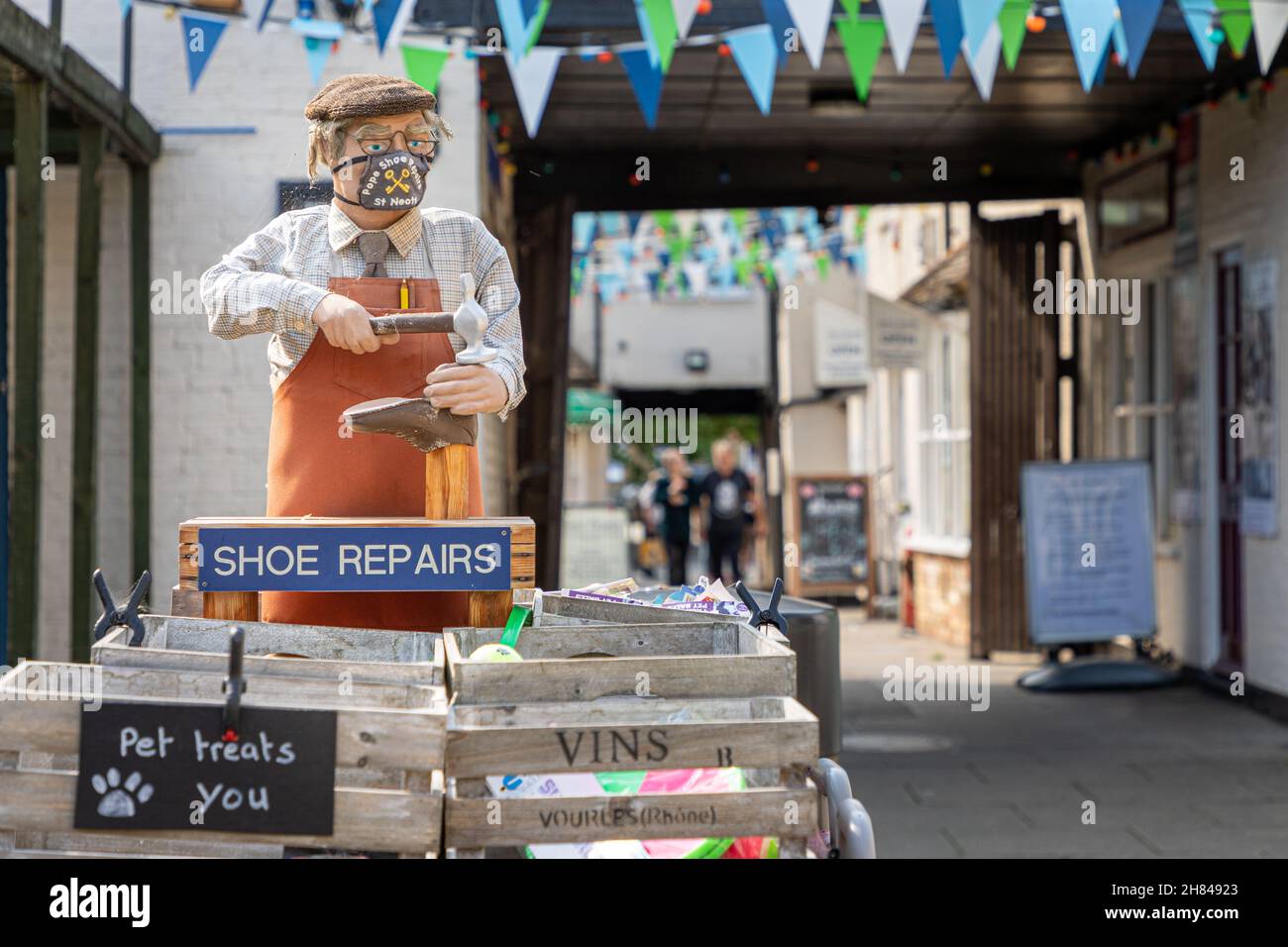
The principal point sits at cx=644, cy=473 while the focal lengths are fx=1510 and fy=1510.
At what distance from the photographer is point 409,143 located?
2521 mm

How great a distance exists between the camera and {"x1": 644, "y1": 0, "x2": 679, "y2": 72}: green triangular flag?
5609mm

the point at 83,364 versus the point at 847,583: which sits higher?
the point at 83,364

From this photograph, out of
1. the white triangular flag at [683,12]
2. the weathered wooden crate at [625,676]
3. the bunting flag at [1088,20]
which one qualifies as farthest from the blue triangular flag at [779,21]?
the weathered wooden crate at [625,676]

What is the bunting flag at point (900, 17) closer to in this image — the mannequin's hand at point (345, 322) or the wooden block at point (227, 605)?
the mannequin's hand at point (345, 322)

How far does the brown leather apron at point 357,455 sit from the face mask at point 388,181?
0.13m

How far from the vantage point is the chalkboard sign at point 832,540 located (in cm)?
1661

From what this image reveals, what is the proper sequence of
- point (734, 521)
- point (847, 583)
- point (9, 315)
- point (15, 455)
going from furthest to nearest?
point (847, 583), point (734, 521), point (9, 315), point (15, 455)

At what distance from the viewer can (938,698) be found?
9.52 meters

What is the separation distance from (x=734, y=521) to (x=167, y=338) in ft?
25.5

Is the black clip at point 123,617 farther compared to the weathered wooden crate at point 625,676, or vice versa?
the black clip at point 123,617

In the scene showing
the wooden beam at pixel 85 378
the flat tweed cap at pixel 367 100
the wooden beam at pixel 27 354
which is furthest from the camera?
the wooden beam at pixel 85 378

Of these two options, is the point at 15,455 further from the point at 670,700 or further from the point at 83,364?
the point at 670,700

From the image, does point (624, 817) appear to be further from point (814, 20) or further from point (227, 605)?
point (814, 20)
